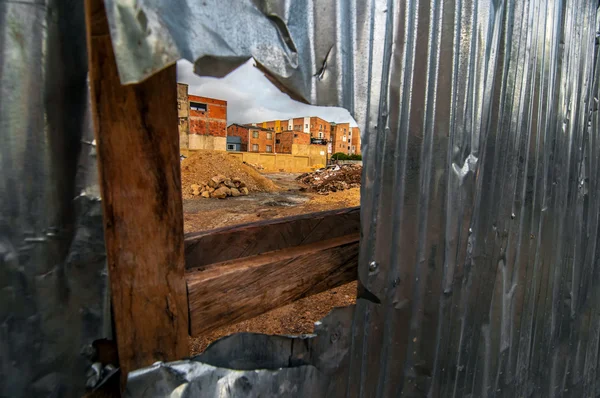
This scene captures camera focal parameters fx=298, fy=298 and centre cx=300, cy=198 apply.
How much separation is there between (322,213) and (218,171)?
15.2m

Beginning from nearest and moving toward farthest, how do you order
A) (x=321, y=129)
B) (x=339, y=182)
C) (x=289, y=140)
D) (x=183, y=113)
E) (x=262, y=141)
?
1. (x=339, y=182)
2. (x=183, y=113)
3. (x=289, y=140)
4. (x=262, y=141)
5. (x=321, y=129)

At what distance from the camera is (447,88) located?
4.61ft

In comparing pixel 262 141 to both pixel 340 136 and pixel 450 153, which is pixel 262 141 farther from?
pixel 450 153

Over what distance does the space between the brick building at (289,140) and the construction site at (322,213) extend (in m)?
45.6

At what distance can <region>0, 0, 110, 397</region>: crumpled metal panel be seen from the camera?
0.75 meters

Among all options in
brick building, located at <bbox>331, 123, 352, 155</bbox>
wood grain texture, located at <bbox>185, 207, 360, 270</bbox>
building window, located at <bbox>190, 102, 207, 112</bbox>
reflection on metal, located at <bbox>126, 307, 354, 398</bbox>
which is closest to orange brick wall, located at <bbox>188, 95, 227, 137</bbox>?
building window, located at <bbox>190, 102, 207, 112</bbox>

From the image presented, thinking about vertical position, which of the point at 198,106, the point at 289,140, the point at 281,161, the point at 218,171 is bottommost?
the point at 218,171

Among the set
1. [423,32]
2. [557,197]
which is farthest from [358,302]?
[557,197]

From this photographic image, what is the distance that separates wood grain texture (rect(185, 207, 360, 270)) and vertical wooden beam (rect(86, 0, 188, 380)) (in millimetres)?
255

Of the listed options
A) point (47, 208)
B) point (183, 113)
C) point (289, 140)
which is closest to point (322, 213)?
point (47, 208)

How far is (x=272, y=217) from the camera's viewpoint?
9289 millimetres

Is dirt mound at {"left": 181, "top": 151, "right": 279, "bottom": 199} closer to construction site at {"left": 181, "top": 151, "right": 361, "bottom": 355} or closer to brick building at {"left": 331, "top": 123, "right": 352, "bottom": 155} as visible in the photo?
construction site at {"left": 181, "top": 151, "right": 361, "bottom": 355}

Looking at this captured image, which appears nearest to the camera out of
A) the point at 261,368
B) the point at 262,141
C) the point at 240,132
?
the point at 261,368

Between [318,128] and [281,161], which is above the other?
[318,128]
